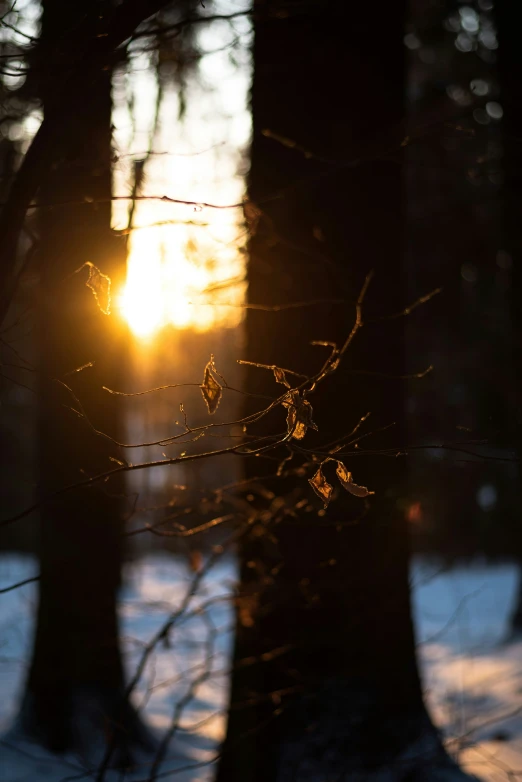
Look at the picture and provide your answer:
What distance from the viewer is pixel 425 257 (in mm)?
11000

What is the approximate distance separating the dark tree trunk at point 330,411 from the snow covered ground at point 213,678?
0.26 meters

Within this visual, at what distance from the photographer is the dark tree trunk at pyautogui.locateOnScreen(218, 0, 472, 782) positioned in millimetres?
3934

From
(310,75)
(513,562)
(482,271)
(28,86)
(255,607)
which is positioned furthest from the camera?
(513,562)

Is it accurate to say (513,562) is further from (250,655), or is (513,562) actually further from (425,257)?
(250,655)

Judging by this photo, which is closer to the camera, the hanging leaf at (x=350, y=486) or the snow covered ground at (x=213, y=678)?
the hanging leaf at (x=350, y=486)

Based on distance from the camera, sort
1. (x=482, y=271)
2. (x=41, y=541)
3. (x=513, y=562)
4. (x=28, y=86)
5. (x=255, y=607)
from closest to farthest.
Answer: (x=28, y=86) → (x=255, y=607) → (x=41, y=541) → (x=482, y=271) → (x=513, y=562)

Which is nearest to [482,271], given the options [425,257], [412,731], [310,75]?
[425,257]

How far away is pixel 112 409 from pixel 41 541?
99 cm

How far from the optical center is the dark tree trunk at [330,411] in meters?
3.93

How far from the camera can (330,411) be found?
3879 mm

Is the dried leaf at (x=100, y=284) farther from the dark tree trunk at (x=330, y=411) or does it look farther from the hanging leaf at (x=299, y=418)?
the dark tree trunk at (x=330, y=411)

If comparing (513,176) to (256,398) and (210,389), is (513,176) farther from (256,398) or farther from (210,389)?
(210,389)

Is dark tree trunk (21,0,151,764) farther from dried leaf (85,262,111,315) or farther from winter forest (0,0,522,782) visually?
dried leaf (85,262,111,315)

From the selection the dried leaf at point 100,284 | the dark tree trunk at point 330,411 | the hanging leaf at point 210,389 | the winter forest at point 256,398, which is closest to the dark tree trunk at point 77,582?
the winter forest at point 256,398
